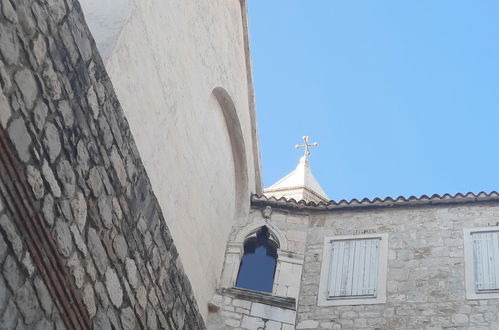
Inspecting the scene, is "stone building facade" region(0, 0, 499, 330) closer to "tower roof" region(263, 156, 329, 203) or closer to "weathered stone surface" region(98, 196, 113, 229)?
"weathered stone surface" region(98, 196, 113, 229)

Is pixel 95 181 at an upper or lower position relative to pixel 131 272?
upper

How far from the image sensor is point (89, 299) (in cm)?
475

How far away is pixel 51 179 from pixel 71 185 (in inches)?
10.8

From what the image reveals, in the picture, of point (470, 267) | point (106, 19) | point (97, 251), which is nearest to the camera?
point (97, 251)

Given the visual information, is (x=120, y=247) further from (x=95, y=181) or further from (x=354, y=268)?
(x=354, y=268)

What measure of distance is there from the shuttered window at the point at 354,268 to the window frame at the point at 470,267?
125cm

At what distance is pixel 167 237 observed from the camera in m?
6.24

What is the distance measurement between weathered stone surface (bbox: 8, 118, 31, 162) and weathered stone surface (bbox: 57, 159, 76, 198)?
372 millimetres

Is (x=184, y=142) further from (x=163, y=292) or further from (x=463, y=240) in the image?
(x=463, y=240)

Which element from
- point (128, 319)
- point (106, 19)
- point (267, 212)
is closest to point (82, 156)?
point (128, 319)

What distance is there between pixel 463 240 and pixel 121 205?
21.7 ft

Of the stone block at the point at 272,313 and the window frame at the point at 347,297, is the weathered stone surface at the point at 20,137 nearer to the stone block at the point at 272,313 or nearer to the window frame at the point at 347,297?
the stone block at the point at 272,313

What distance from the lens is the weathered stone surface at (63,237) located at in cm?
439

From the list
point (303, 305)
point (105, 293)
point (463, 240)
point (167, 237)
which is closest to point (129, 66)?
point (167, 237)
